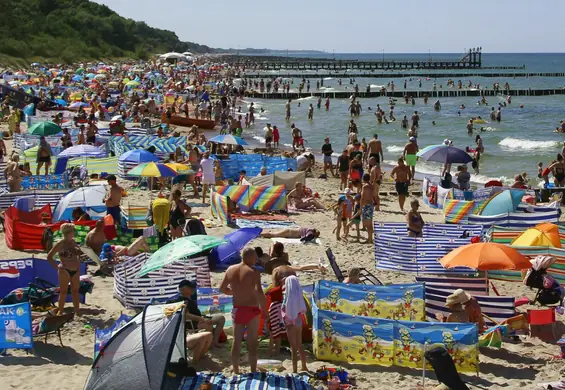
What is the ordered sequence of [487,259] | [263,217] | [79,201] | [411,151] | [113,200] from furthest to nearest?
[411,151] < [263,217] < [79,201] < [113,200] < [487,259]

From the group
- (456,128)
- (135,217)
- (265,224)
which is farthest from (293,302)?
(456,128)

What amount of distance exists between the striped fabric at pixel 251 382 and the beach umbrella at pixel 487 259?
8.84ft

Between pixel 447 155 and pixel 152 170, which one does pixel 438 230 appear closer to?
A: pixel 447 155

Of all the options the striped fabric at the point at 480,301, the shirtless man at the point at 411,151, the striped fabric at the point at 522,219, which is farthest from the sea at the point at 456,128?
the striped fabric at the point at 480,301

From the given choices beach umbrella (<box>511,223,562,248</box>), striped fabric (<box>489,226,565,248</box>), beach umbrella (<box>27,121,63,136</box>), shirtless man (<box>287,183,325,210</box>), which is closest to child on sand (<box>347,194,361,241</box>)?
shirtless man (<box>287,183,325,210</box>)

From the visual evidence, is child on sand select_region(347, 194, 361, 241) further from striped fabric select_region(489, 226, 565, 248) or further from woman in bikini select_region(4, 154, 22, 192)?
woman in bikini select_region(4, 154, 22, 192)

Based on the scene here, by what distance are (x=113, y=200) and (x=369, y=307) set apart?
537cm

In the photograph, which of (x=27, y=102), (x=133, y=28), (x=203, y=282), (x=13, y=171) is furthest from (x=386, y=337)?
(x=133, y=28)

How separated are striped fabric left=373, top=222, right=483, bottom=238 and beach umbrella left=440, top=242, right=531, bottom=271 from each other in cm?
234

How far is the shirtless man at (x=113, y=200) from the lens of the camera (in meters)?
11.2

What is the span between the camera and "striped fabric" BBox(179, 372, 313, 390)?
5.85 m

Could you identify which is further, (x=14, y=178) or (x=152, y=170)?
(x=14, y=178)

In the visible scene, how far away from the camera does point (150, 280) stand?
26.8 feet

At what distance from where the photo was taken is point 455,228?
1060 cm
